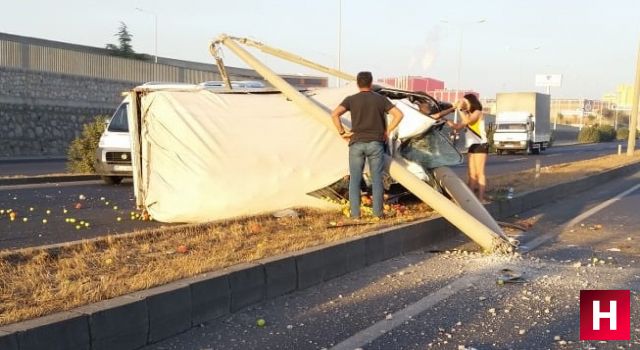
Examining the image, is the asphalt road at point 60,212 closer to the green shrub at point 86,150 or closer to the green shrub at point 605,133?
the green shrub at point 86,150

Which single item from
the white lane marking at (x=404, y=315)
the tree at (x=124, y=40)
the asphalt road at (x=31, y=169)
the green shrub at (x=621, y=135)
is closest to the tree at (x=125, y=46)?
the tree at (x=124, y=40)

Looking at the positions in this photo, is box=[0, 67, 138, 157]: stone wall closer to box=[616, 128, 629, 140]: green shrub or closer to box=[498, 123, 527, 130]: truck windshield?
box=[498, 123, 527, 130]: truck windshield

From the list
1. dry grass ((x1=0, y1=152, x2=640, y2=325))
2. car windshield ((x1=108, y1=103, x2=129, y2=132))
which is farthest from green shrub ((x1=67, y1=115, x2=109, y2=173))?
dry grass ((x1=0, y1=152, x2=640, y2=325))

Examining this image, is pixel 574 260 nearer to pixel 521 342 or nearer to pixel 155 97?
pixel 521 342

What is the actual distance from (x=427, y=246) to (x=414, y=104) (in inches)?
114

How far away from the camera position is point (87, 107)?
33.8 metres

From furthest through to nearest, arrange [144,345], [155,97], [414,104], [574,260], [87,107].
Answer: [87,107], [414,104], [155,97], [574,260], [144,345]

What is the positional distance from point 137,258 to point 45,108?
27.6 metres

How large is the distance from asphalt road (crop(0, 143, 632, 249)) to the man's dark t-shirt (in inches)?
118

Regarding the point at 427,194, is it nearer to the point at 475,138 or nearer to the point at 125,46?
the point at 475,138

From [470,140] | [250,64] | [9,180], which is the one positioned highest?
[250,64]

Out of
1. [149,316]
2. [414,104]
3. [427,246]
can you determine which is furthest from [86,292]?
[414,104]

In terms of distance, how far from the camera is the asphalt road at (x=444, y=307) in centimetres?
479

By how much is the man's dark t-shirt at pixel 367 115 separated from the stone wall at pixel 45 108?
24.6 meters
